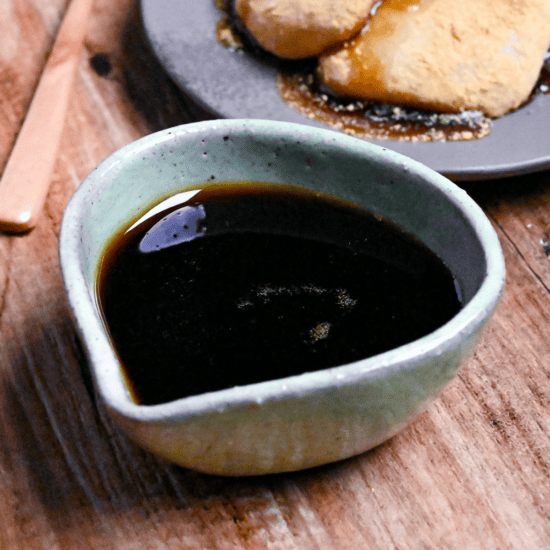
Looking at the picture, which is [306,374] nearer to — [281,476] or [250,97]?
[281,476]

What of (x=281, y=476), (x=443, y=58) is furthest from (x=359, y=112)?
(x=281, y=476)

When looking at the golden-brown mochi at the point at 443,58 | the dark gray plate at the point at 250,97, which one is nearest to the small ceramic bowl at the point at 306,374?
the dark gray plate at the point at 250,97

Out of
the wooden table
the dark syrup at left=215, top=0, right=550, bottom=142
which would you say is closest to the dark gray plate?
the dark syrup at left=215, top=0, right=550, bottom=142

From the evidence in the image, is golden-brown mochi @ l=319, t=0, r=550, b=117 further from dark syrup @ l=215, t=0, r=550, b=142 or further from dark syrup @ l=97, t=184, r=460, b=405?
dark syrup @ l=97, t=184, r=460, b=405

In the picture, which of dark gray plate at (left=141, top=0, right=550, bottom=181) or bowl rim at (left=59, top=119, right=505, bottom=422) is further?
dark gray plate at (left=141, top=0, right=550, bottom=181)

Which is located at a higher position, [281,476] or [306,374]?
[306,374]

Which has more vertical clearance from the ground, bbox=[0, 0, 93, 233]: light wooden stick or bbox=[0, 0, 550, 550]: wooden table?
bbox=[0, 0, 93, 233]: light wooden stick

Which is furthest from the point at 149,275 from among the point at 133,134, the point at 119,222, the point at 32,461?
the point at 133,134
